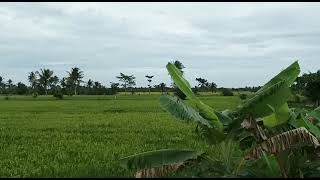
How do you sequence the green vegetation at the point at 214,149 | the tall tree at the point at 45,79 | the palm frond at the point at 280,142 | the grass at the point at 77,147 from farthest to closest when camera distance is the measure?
1. the tall tree at the point at 45,79
2. the grass at the point at 77,147
3. the green vegetation at the point at 214,149
4. the palm frond at the point at 280,142

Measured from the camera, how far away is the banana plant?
682 cm

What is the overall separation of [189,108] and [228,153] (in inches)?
35.3

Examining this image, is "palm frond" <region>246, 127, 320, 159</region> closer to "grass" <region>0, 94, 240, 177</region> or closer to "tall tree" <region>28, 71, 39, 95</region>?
"grass" <region>0, 94, 240, 177</region>

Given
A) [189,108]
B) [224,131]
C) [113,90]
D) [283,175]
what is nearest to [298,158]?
[283,175]

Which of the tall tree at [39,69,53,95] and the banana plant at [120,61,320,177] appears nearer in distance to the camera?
the banana plant at [120,61,320,177]

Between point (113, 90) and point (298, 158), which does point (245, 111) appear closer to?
point (298, 158)

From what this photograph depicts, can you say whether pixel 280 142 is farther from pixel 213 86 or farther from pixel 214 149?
pixel 213 86

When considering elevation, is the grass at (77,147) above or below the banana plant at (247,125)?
below

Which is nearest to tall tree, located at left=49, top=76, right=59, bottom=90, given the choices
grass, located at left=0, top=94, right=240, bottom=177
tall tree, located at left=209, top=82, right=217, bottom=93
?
tall tree, located at left=209, top=82, right=217, bottom=93

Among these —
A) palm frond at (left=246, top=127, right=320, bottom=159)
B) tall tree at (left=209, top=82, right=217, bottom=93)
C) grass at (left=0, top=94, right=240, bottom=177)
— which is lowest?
grass at (left=0, top=94, right=240, bottom=177)

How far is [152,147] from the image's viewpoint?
13.7 metres

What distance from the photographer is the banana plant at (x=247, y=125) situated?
22.4 ft

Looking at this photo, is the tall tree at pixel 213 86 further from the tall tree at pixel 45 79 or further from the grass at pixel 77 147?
the grass at pixel 77 147

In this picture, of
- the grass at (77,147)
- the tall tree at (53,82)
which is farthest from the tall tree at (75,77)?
the grass at (77,147)
